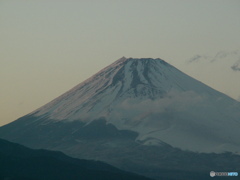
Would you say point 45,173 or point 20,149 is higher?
point 20,149

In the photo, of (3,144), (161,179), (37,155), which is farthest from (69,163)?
(161,179)

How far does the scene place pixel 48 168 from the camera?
517ft

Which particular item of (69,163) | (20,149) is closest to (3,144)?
(20,149)

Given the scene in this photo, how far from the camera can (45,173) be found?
15412 centimetres

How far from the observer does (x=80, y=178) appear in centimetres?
15262

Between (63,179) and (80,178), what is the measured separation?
135 inches

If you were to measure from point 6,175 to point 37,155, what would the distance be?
1941 cm

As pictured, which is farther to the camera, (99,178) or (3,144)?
(3,144)

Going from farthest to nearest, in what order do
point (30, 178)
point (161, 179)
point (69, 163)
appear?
point (161, 179), point (69, 163), point (30, 178)

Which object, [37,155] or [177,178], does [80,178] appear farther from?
[177,178]

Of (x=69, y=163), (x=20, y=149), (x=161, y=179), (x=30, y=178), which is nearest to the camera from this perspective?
(x=30, y=178)

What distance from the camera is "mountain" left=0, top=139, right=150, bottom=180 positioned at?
501ft

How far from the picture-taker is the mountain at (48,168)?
501ft

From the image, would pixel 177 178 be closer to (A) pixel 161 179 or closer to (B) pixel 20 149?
(A) pixel 161 179
